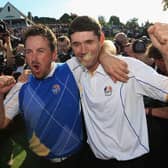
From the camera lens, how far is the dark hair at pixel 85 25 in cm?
309

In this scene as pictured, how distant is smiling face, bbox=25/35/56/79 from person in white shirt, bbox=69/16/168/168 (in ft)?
0.85

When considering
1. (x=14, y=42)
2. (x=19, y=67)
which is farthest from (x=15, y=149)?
(x=14, y=42)

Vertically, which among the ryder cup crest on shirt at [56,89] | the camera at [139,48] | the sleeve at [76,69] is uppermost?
the sleeve at [76,69]

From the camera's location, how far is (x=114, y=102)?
9.55 feet

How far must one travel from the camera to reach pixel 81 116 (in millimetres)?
3320

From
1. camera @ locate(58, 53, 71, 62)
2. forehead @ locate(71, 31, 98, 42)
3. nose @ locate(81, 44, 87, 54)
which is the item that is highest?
forehead @ locate(71, 31, 98, 42)

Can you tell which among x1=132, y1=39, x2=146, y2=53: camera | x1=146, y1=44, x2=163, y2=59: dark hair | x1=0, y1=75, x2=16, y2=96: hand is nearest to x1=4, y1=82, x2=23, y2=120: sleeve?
x1=0, y1=75, x2=16, y2=96: hand

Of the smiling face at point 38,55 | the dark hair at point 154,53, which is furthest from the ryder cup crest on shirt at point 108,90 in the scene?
the dark hair at point 154,53

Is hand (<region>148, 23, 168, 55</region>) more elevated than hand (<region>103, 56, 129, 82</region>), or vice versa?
hand (<region>148, 23, 168, 55</region>)

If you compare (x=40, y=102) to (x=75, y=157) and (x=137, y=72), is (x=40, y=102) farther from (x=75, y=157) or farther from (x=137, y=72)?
(x=137, y=72)

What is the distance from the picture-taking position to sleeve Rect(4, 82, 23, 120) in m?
3.11

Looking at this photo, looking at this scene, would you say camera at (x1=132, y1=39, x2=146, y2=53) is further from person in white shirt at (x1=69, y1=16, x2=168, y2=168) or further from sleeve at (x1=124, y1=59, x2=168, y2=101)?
sleeve at (x1=124, y1=59, x2=168, y2=101)

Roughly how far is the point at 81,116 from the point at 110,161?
0.51m

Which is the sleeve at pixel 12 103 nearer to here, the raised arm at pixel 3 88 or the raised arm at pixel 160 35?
the raised arm at pixel 3 88
